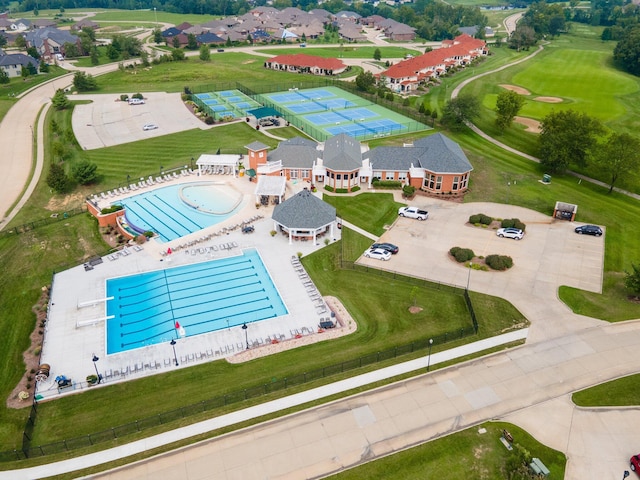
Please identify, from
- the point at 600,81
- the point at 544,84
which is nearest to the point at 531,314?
the point at 544,84

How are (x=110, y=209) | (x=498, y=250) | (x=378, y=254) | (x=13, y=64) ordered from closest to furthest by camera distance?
(x=378, y=254), (x=498, y=250), (x=110, y=209), (x=13, y=64)

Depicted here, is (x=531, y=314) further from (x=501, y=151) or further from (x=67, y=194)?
(x=67, y=194)

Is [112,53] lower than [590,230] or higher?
higher

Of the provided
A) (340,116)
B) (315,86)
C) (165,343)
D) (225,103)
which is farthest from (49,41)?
(165,343)

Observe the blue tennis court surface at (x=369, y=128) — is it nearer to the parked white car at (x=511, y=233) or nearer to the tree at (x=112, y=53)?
the parked white car at (x=511, y=233)

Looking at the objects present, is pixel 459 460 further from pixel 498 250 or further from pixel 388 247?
pixel 498 250

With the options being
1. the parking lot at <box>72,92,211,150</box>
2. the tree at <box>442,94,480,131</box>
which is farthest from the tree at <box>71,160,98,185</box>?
the tree at <box>442,94,480,131</box>

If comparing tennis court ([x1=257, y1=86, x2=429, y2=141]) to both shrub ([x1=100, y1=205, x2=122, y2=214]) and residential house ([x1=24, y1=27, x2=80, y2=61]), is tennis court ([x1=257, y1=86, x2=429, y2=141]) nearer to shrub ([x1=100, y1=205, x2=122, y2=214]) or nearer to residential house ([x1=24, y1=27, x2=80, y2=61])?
shrub ([x1=100, y1=205, x2=122, y2=214])
